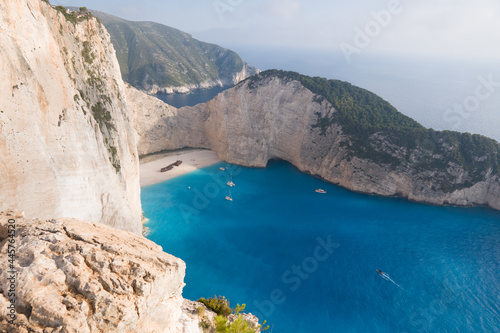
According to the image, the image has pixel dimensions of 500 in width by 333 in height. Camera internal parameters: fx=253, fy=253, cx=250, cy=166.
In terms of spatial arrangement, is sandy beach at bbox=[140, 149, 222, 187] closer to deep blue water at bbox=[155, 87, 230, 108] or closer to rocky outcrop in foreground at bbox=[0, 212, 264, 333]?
rocky outcrop in foreground at bbox=[0, 212, 264, 333]

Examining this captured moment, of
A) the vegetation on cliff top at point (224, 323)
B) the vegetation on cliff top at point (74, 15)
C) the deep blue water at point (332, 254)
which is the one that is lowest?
the deep blue water at point (332, 254)

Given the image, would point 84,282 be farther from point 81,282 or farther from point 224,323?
point 224,323

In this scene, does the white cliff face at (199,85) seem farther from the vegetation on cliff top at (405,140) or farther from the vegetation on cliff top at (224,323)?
the vegetation on cliff top at (224,323)

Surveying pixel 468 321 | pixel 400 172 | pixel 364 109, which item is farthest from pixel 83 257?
pixel 364 109

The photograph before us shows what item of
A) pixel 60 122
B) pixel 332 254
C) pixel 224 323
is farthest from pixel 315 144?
pixel 224 323

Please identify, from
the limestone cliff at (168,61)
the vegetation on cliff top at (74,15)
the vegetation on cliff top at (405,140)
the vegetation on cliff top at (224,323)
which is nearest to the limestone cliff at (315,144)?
the vegetation on cliff top at (405,140)

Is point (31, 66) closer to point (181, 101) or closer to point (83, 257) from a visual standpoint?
point (83, 257)

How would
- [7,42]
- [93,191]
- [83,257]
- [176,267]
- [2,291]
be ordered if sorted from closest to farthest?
[2,291]
[83,257]
[176,267]
[7,42]
[93,191]
